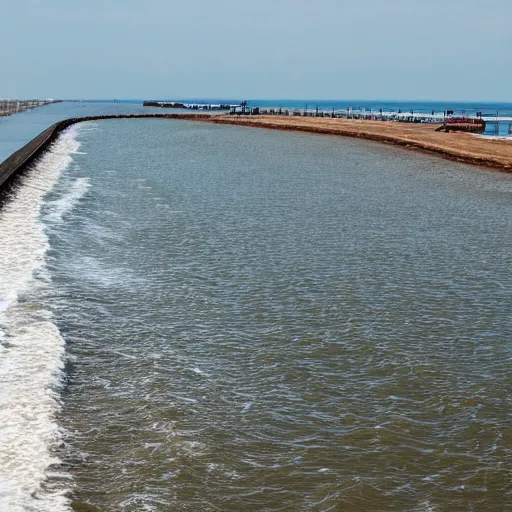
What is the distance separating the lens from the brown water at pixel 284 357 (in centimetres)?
698

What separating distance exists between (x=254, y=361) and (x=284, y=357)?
48cm

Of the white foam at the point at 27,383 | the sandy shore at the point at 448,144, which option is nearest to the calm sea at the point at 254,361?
the white foam at the point at 27,383

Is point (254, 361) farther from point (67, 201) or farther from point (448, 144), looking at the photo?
point (448, 144)

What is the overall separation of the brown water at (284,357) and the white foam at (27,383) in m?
0.24

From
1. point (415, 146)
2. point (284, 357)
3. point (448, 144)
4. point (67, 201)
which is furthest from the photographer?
point (415, 146)

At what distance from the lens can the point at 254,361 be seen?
10055mm

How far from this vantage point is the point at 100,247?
17.7m

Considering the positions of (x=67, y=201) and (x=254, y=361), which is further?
(x=67, y=201)

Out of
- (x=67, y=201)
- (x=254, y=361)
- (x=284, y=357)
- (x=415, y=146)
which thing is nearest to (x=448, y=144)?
(x=415, y=146)

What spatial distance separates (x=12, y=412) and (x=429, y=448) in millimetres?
4836

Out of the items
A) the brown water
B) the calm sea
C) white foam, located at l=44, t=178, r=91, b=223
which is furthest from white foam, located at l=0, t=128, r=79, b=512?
white foam, located at l=44, t=178, r=91, b=223

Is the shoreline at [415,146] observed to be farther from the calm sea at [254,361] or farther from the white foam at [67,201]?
the calm sea at [254,361]

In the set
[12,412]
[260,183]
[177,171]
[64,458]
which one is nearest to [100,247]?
[12,412]

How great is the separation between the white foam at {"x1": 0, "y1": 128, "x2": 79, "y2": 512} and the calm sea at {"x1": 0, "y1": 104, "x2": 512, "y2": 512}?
0.03m
